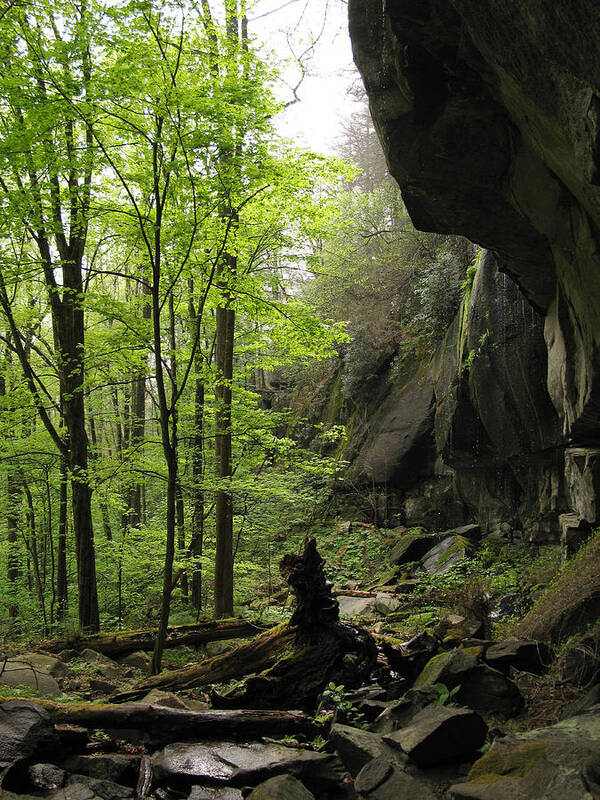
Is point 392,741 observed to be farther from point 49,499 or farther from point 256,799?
point 49,499

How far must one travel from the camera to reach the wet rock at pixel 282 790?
314cm

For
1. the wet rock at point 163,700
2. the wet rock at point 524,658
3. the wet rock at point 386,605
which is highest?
the wet rock at point 524,658

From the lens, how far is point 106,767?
3.71 m

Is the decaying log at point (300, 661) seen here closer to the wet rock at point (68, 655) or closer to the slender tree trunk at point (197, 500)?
the wet rock at point (68, 655)

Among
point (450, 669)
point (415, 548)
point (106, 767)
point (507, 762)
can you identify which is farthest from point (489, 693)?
point (415, 548)

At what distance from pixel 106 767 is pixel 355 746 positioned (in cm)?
177

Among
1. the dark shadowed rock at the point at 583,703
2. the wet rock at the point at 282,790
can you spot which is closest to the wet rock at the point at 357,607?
the dark shadowed rock at the point at 583,703

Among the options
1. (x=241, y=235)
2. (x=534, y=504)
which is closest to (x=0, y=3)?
(x=241, y=235)

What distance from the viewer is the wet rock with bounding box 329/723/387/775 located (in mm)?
3641

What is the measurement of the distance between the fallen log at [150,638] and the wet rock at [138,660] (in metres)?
0.09

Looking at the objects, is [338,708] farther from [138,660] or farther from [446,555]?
[446,555]

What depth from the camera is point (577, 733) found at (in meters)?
3.11

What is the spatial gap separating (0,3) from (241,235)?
4.30m

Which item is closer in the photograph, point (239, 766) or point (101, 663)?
point (239, 766)
